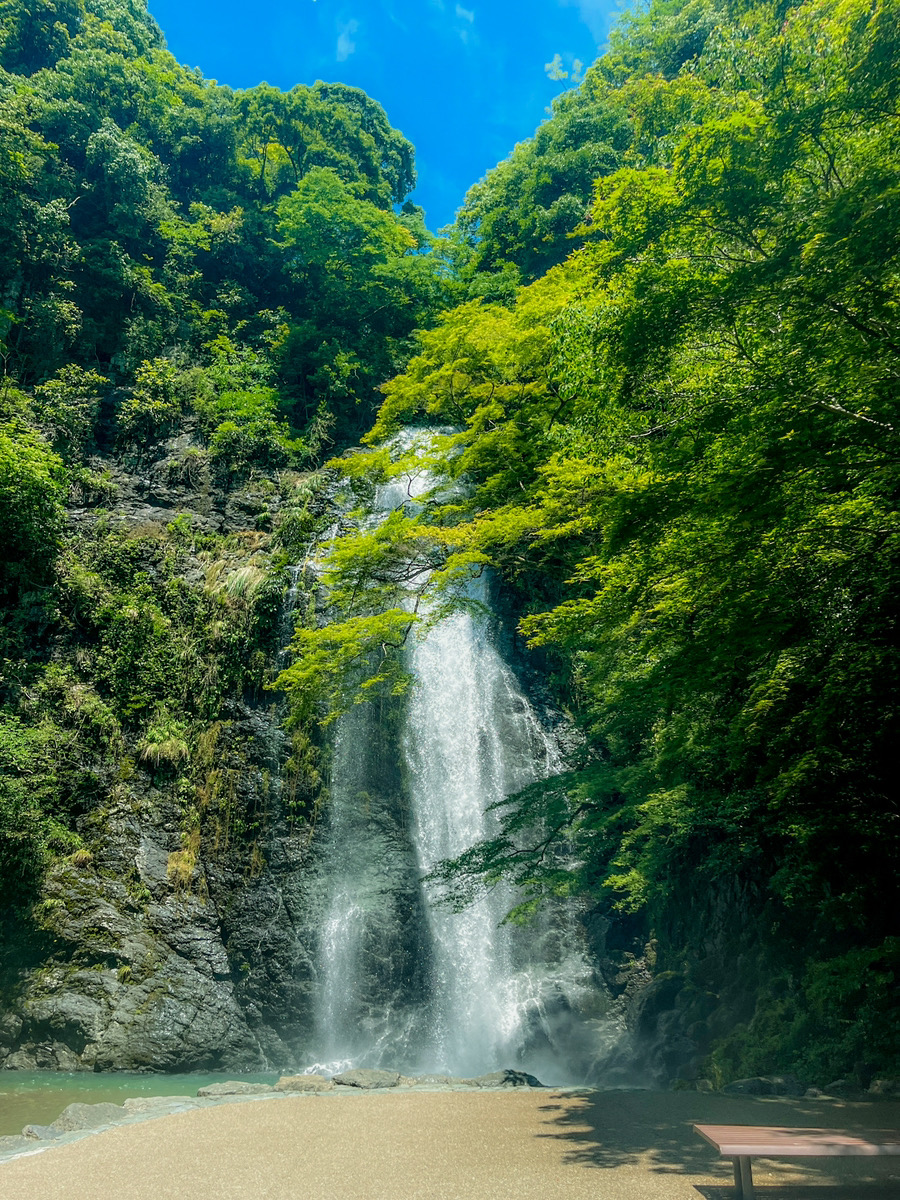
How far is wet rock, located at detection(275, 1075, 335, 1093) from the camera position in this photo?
24.0 ft

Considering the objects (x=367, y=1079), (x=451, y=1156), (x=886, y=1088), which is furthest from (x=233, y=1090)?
(x=886, y=1088)

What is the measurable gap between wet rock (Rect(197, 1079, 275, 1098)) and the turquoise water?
1.42m

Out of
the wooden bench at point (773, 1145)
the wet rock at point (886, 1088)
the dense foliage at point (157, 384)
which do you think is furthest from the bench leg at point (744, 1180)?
the dense foliage at point (157, 384)

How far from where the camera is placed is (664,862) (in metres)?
9.40

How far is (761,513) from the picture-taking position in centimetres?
448

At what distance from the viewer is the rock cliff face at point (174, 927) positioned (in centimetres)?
1041

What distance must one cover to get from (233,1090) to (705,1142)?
4947 mm

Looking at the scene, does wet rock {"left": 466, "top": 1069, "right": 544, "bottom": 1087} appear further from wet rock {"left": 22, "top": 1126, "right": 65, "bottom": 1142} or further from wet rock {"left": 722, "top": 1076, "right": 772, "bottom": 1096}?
wet rock {"left": 22, "top": 1126, "right": 65, "bottom": 1142}

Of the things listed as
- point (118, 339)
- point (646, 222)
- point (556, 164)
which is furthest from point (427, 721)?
point (556, 164)

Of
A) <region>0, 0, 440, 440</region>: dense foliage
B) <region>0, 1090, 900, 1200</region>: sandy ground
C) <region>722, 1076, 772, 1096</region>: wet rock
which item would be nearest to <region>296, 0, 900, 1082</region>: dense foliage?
<region>722, 1076, 772, 1096</region>: wet rock

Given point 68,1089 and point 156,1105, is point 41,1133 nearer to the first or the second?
point 156,1105

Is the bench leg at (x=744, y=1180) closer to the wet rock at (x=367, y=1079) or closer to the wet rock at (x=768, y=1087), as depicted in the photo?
the wet rock at (x=768, y=1087)

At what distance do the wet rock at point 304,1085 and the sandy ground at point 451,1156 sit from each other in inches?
51.4

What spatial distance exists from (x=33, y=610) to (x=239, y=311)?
1280 cm
